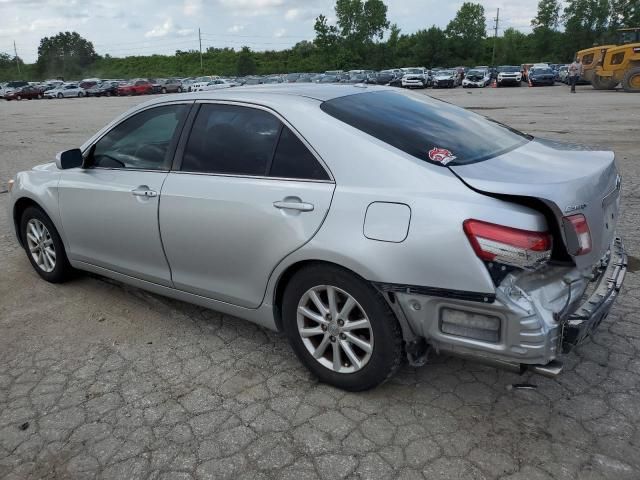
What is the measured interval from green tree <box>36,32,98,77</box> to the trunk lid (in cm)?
10565

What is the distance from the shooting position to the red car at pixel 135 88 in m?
50.8

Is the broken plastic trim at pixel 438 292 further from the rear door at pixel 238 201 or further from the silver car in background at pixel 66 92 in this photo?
the silver car in background at pixel 66 92

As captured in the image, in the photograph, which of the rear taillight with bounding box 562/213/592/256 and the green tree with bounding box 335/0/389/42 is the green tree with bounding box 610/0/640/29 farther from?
the rear taillight with bounding box 562/213/592/256

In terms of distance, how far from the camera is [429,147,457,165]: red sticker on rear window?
2.74m

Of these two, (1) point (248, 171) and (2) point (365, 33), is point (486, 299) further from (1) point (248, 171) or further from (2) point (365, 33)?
(2) point (365, 33)

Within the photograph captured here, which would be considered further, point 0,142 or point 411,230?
point 0,142

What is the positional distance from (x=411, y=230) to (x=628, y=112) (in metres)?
17.8

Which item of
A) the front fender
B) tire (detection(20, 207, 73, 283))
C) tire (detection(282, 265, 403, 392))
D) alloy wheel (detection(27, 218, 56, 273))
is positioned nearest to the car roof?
tire (detection(282, 265, 403, 392))

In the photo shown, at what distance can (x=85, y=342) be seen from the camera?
12.4 feet

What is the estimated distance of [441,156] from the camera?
2.79m

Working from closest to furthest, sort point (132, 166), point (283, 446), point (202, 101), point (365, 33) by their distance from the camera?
point (283, 446)
point (202, 101)
point (132, 166)
point (365, 33)

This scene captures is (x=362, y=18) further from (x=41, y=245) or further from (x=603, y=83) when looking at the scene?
(x=41, y=245)

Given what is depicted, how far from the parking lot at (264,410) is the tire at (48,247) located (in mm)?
551

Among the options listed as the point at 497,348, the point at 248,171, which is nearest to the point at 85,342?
the point at 248,171
